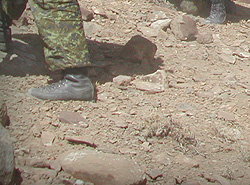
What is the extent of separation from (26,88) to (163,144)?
3.07ft

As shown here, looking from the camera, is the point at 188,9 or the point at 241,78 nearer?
the point at 241,78

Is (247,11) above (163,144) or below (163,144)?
below

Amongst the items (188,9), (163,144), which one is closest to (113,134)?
(163,144)

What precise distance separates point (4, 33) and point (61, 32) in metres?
0.67

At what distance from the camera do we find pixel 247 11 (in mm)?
5129

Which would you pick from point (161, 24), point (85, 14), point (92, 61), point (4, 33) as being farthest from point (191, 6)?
point (4, 33)

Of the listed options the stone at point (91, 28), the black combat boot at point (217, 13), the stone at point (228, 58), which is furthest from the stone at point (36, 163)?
the black combat boot at point (217, 13)

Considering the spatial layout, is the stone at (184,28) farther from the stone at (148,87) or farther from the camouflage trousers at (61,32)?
the camouflage trousers at (61,32)

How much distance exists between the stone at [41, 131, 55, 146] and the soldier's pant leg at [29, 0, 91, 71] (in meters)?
0.39

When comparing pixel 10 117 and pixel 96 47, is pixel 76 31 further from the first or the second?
pixel 96 47

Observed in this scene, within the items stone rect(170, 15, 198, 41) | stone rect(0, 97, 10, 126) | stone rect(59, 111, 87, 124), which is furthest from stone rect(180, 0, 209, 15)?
stone rect(0, 97, 10, 126)

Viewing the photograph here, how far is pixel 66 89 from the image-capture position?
2838mm

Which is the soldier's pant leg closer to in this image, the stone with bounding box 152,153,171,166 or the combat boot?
the combat boot

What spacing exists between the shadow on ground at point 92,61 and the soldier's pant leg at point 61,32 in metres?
0.54
